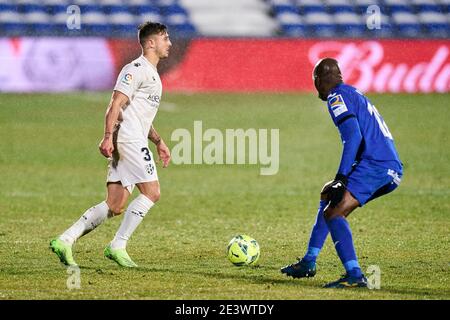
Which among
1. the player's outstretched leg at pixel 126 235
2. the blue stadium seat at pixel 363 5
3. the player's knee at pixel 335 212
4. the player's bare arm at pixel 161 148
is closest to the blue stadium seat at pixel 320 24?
the blue stadium seat at pixel 363 5

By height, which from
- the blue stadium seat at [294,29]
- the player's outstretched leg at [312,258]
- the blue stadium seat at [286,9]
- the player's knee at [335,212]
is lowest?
the player's outstretched leg at [312,258]

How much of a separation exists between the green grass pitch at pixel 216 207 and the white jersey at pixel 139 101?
1192mm

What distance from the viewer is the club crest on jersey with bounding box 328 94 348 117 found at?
289 inches

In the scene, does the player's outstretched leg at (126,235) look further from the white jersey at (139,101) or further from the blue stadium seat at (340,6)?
the blue stadium seat at (340,6)

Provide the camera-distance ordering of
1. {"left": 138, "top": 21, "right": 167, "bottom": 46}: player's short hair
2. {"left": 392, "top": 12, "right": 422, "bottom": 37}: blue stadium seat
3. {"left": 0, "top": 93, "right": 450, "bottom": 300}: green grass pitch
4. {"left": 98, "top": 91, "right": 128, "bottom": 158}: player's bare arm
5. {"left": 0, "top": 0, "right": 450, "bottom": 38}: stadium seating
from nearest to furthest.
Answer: {"left": 0, "top": 93, "right": 450, "bottom": 300}: green grass pitch, {"left": 98, "top": 91, "right": 128, "bottom": 158}: player's bare arm, {"left": 138, "top": 21, "right": 167, "bottom": 46}: player's short hair, {"left": 0, "top": 0, "right": 450, "bottom": 38}: stadium seating, {"left": 392, "top": 12, "right": 422, "bottom": 37}: blue stadium seat

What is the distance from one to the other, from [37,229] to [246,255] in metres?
3.22

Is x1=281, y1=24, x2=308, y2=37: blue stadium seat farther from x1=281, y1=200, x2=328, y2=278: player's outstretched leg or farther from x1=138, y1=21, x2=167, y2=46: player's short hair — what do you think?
x1=281, y1=200, x2=328, y2=278: player's outstretched leg

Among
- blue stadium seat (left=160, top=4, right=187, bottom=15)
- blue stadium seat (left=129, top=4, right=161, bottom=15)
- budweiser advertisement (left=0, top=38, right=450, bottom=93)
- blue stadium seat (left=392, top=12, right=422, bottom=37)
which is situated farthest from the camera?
blue stadium seat (left=392, top=12, right=422, bottom=37)

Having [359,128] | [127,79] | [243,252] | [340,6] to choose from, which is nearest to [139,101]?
[127,79]

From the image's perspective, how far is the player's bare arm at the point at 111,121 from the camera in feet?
26.2

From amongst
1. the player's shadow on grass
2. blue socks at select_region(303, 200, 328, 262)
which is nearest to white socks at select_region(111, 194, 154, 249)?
the player's shadow on grass

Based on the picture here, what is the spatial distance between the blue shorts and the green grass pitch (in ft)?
2.51

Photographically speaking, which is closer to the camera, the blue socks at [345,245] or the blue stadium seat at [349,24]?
the blue socks at [345,245]

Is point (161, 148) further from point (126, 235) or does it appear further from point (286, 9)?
point (286, 9)
